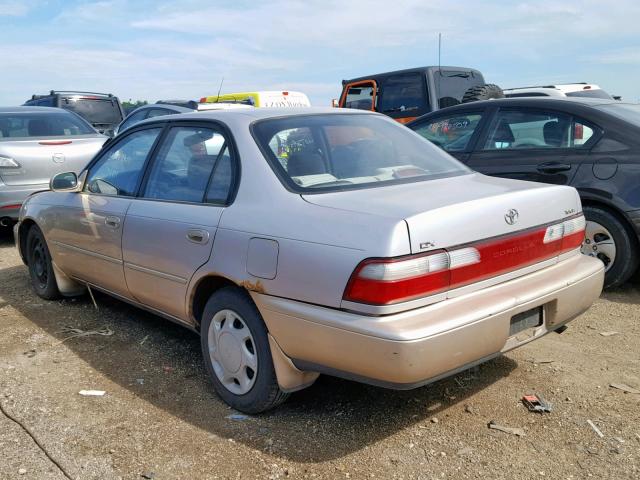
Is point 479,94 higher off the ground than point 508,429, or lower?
higher

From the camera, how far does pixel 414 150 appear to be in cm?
382

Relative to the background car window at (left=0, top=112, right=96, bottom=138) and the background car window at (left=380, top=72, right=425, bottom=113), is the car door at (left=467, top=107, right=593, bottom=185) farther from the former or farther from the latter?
the background car window at (left=0, top=112, right=96, bottom=138)

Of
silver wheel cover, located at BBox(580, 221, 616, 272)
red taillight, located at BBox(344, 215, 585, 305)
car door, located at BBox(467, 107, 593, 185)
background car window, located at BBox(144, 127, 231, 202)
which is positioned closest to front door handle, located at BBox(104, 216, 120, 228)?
background car window, located at BBox(144, 127, 231, 202)

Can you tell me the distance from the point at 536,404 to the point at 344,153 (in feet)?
5.55

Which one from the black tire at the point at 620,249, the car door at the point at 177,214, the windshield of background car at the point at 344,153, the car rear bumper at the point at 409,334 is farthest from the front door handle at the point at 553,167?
the car door at the point at 177,214

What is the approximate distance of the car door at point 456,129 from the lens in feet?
19.5

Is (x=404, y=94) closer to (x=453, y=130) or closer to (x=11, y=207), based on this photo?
(x=453, y=130)

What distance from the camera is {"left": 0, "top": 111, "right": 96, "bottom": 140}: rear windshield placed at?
8.21 m

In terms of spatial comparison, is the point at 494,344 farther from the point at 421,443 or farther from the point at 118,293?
the point at 118,293

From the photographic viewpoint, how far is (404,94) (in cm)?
1085

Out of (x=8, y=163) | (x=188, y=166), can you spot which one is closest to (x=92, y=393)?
(x=188, y=166)

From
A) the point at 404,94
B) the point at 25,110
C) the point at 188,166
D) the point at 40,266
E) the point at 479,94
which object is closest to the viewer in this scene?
the point at 188,166

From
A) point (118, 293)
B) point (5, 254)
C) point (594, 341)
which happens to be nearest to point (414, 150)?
point (594, 341)

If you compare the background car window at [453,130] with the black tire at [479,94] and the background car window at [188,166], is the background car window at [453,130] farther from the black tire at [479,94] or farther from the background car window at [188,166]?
the background car window at [188,166]
